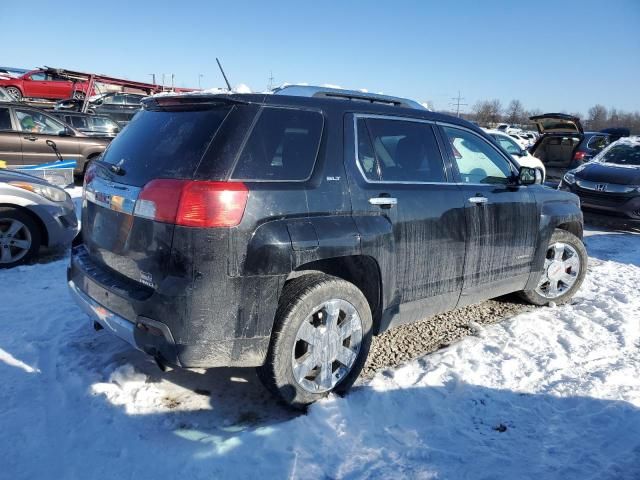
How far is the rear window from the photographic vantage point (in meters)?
2.65

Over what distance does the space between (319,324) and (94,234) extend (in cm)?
152

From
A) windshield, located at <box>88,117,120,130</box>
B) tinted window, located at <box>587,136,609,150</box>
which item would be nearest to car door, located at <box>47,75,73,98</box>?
windshield, located at <box>88,117,120,130</box>

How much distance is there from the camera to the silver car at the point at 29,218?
17.2 feet

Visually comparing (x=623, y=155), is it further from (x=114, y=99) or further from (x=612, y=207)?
(x=114, y=99)

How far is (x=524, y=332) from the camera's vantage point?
4.21 metres

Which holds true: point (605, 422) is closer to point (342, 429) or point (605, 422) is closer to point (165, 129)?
point (342, 429)

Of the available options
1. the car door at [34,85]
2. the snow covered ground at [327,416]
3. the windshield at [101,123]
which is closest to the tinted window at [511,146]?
the snow covered ground at [327,416]

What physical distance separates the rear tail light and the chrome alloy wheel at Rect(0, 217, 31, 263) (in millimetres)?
3593

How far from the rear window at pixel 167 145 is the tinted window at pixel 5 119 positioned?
25.5 ft

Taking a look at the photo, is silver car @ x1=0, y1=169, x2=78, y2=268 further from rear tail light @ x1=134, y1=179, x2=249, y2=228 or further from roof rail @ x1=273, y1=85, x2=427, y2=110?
rear tail light @ x1=134, y1=179, x2=249, y2=228

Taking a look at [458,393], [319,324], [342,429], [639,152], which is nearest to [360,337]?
[319,324]

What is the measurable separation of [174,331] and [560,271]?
3.97 meters

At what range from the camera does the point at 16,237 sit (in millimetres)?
5344

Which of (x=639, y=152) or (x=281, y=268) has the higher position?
(x=639, y=152)
